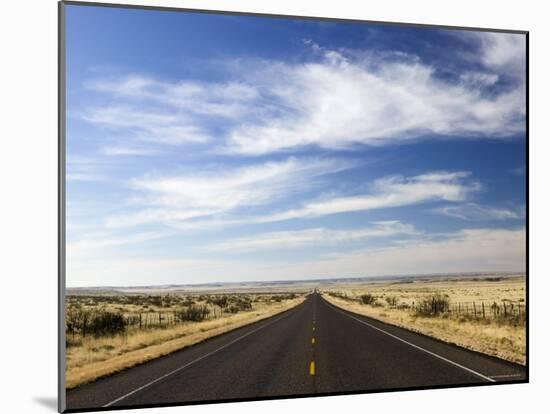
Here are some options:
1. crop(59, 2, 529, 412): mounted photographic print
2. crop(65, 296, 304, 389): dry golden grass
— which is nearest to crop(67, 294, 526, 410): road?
crop(59, 2, 529, 412): mounted photographic print

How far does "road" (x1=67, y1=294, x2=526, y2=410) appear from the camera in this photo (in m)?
13.4

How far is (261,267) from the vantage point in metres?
18.9

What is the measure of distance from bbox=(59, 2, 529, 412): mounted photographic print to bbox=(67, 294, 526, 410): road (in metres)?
0.08

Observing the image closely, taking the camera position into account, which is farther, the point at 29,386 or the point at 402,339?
the point at 402,339

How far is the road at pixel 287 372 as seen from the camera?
13367 millimetres

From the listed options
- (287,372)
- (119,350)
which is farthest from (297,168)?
(119,350)

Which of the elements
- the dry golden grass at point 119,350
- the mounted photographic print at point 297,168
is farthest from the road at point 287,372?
the dry golden grass at point 119,350

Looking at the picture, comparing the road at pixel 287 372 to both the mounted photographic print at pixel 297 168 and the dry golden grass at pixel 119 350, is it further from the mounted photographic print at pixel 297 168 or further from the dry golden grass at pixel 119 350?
the dry golden grass at pixel 119 350

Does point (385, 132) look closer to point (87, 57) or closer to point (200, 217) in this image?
point (200, 217)

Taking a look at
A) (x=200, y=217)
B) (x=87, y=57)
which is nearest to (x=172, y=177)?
(x=200, y=217)

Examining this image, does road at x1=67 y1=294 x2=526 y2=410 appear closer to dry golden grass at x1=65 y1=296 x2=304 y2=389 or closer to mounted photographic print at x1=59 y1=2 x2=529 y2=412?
mounted photographic print at x1=59 y1=2 x2=529 y2=412

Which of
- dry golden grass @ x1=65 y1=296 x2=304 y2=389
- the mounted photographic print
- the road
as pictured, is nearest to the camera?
the road

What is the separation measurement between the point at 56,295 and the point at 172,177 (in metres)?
4.40

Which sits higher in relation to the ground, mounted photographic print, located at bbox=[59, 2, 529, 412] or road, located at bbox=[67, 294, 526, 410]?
mounted photographic print, located at bbox=[59, 2, 529, 412]
